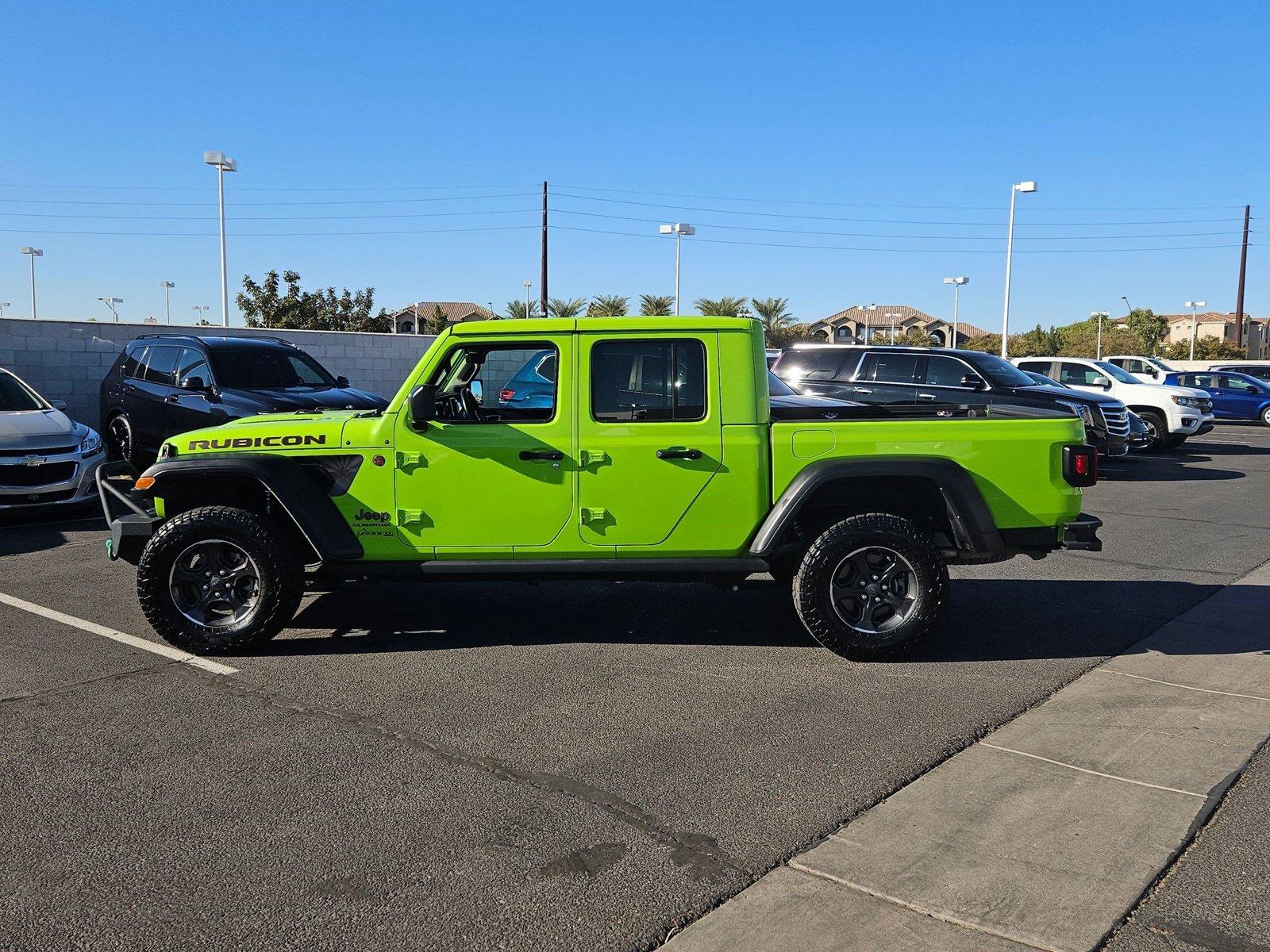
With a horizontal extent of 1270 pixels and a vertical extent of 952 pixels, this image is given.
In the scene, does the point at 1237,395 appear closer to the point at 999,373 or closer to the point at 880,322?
the point at 999,373

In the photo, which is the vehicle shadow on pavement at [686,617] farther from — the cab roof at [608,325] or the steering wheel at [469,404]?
the cab roof at [608,325]

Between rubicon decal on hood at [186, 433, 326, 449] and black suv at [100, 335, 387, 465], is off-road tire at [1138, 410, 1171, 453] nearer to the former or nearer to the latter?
black suv at [100, 335, 387, 465]

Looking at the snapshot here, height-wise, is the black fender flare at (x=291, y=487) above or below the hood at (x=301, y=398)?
below

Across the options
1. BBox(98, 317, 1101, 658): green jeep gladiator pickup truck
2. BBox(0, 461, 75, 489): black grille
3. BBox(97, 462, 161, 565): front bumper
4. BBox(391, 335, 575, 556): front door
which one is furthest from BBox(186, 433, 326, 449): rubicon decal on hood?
BBox(0, 461, 75, 489): black grille

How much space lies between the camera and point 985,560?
19.2ft

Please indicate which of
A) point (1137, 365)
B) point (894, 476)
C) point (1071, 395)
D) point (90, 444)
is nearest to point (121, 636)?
point (894, 476)

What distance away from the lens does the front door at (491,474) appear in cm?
570

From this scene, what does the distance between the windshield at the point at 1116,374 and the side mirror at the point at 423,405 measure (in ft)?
57.5

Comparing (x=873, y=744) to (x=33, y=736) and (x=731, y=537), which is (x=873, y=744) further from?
(x=33, y=736)

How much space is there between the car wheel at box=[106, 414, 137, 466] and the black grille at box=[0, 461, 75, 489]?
2.23m

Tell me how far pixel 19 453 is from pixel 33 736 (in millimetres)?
6427

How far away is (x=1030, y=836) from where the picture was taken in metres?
3.71

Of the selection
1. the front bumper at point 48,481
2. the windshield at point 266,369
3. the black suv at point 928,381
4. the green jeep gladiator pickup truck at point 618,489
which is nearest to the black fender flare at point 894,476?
the green jeep gladiator pickup truck at point 618,489

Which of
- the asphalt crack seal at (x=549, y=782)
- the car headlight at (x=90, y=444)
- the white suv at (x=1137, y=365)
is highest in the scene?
the white suv at (x=1137, y=365)
